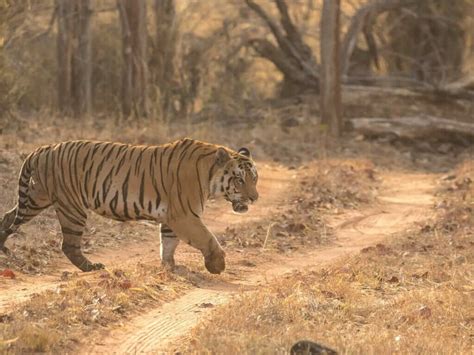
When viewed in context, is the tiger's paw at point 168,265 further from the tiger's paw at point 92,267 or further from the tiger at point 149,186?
the tiger's paw at point 92,267

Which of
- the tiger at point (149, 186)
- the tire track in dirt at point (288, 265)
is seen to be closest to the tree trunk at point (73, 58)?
the tire track in dirt at point (288, 265)

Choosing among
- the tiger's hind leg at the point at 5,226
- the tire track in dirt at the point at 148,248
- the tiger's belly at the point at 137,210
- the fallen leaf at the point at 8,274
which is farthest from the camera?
the tiger's hind leg at the point at 5,226

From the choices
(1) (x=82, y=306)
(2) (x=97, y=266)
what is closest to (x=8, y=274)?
(2) (x=97, y=266)

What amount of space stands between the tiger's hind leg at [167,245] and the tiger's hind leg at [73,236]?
607 mm

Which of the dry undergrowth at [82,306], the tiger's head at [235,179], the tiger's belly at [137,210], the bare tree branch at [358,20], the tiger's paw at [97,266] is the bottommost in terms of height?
the tiger's paw at [97,266]

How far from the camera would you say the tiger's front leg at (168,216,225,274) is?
28.5ft

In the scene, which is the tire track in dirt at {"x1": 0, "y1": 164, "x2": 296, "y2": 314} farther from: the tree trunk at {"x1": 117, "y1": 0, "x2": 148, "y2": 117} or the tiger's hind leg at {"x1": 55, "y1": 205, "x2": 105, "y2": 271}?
the tree trunk at {"x1": 117, "y1": 0, "x2": 148, "y2": 117}

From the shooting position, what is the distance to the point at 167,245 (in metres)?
9.06

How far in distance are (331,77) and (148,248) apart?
1054cm

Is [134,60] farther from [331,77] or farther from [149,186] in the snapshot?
[149,186]

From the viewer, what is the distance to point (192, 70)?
23.4 m

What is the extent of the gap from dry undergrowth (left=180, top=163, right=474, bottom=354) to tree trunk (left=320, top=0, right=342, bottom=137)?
1045 cm

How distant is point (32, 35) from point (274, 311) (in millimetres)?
16458

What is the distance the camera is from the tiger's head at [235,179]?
8.88 meters
